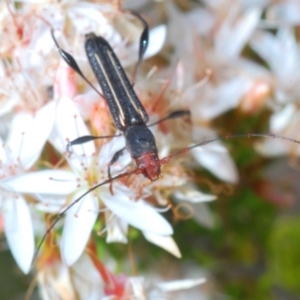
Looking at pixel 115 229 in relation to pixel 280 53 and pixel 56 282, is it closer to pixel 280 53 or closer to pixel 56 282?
pixel 56 282

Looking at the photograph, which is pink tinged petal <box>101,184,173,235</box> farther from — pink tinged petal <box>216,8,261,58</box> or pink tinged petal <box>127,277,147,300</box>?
pink tinged petal <box>216,8,261,58</box>

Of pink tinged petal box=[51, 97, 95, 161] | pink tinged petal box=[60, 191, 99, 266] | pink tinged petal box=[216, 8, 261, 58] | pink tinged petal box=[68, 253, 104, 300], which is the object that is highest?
pink tinged petal box=[51, 97, 95, 161]

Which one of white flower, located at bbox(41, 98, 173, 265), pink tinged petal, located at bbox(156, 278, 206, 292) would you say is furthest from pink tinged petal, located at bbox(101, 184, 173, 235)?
pink tinged petal, located at bbox(156, 278, 206, 292)

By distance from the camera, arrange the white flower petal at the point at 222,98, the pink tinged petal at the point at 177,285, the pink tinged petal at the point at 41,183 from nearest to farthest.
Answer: the pink tinged petal at the point at 41,183
the pink tinged petal at the point at 177,285
the white flower petal at the point at 222,98

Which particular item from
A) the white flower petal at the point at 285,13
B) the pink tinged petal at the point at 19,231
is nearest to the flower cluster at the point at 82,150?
the pink tinged petal at the point at 19,231

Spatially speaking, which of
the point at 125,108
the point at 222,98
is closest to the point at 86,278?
the point at 125,108

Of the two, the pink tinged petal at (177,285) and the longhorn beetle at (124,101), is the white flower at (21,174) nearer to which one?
the longhorn beetle at (124,101)

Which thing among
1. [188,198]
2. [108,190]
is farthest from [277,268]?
[108,190]
